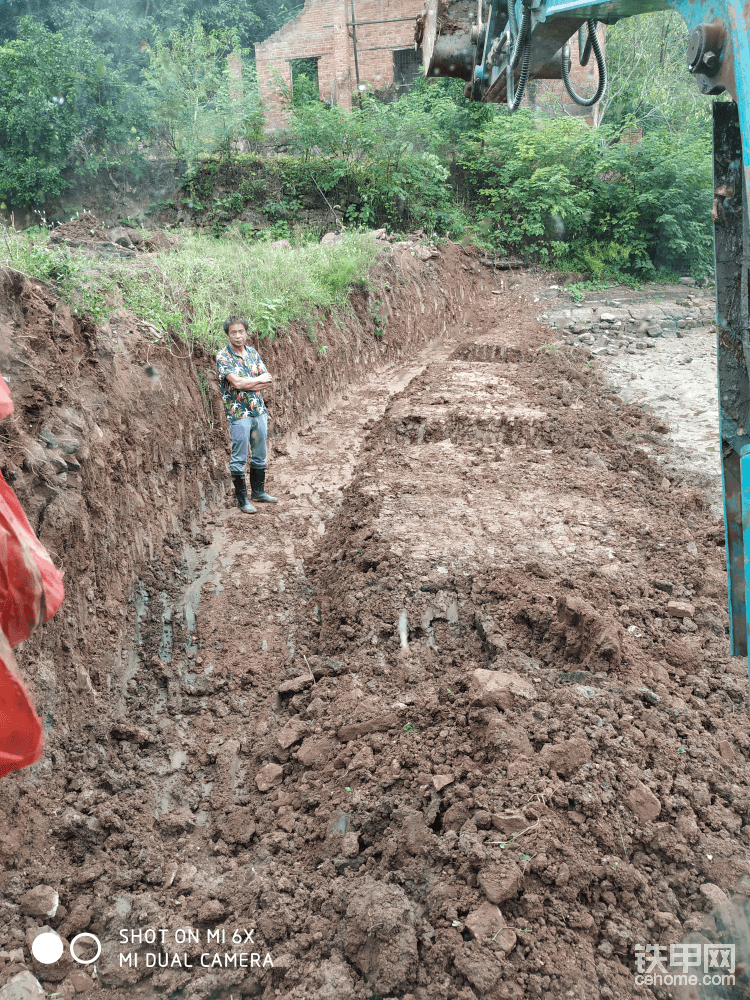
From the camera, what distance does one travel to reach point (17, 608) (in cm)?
218

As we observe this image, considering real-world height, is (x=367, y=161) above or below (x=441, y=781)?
above

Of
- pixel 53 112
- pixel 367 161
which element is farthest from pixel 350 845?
pixel 53 112

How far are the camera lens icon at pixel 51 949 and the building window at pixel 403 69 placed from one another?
25.6m

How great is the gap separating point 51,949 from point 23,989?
240 millimetres

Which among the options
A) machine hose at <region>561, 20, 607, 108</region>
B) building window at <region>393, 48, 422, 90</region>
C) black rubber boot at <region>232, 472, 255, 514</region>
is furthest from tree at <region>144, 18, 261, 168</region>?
machine hose at <region>561, 20, 607, 108</region>

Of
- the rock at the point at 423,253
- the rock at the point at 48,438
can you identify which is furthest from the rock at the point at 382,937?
the rock at the point at 423,253

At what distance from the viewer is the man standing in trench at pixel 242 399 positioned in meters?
5.65

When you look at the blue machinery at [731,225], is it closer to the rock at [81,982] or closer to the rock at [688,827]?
the rock at [688,827]

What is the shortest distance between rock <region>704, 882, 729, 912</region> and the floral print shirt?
4685 mm

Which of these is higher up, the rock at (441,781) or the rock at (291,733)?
the rock at (441,781)

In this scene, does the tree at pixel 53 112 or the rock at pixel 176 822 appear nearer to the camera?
the rock at pixel 176 822

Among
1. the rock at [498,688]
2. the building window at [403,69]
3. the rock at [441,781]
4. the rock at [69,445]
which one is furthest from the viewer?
the building window at [403,69]

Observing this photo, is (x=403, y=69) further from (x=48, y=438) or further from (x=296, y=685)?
(x=296, y=685)

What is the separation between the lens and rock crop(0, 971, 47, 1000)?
7.33ft
